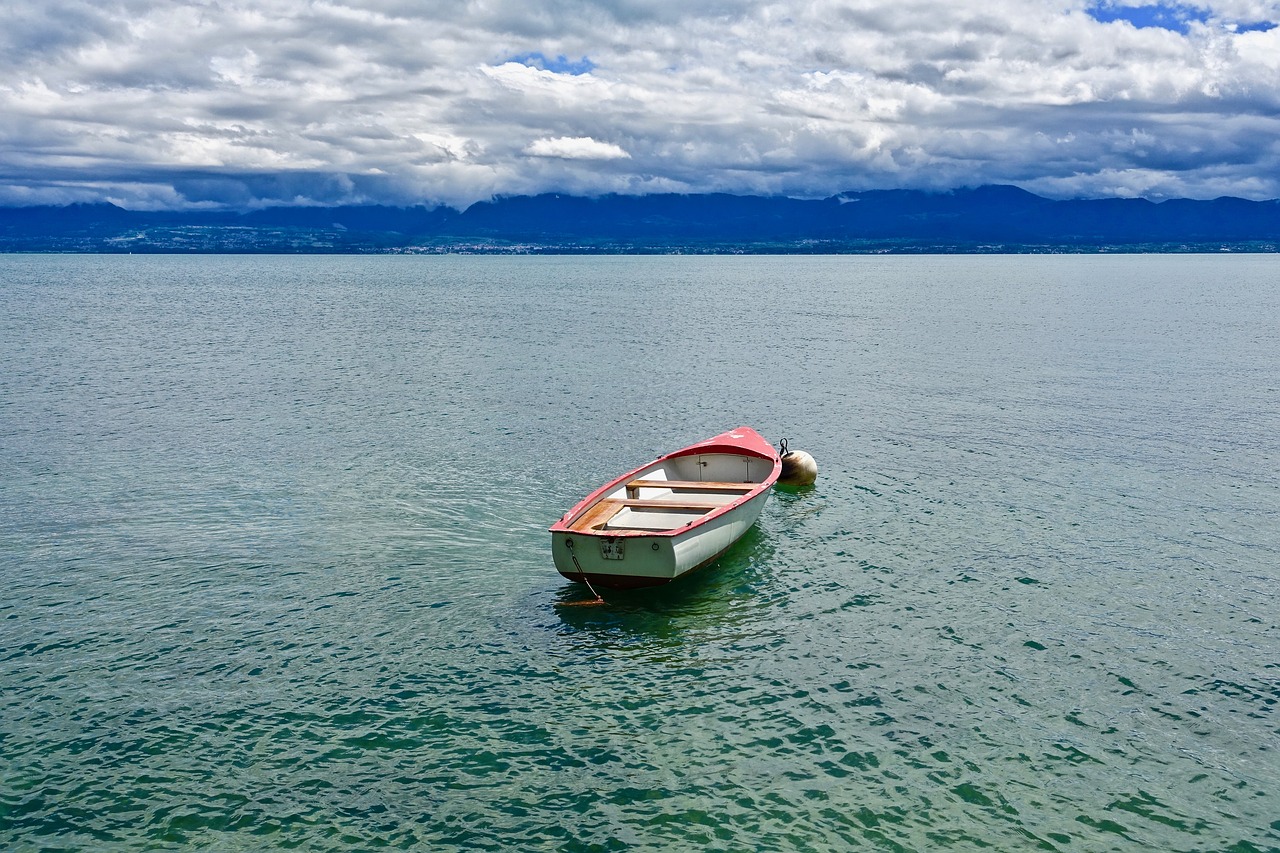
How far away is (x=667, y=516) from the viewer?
34.0 metres

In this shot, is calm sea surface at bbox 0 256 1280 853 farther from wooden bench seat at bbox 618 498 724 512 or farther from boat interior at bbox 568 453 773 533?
wooden bench seat at bbox 618 498 724 512

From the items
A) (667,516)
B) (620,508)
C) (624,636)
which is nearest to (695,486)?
(667,516)

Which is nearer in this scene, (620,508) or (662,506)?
(620,508)

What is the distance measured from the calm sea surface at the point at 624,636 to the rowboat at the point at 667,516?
3.71ft

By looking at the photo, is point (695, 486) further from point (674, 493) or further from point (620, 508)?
point (620, 508)

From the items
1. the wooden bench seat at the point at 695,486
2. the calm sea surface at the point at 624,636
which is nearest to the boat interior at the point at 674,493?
the wooden bench seat at the point at 695,486

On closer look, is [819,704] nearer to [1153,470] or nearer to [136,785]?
[136,785]

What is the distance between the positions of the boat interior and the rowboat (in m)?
0.03

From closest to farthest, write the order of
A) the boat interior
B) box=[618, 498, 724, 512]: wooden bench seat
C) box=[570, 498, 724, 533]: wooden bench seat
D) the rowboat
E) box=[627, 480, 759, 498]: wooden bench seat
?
the rowboat
box=[570, 498, 724, 533]: wooden bench seat
the boat interior
box=[618, 498, 724, 512]: wooden bench seat
box=[627, 480, 759, 498]: wooden bench seat

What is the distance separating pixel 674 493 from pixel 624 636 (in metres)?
10.9

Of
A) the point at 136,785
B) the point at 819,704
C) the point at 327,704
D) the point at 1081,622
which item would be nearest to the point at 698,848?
the point at 819,704

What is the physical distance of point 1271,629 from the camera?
89.2 ft

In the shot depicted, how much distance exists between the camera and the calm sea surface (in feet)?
62.3

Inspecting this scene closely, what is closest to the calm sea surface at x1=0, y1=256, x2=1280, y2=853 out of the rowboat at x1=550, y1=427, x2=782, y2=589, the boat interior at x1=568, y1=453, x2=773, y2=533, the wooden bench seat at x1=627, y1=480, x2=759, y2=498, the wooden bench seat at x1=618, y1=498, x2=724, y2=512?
the rowboat at x1=550, y1=427, x2=782, y2=589
